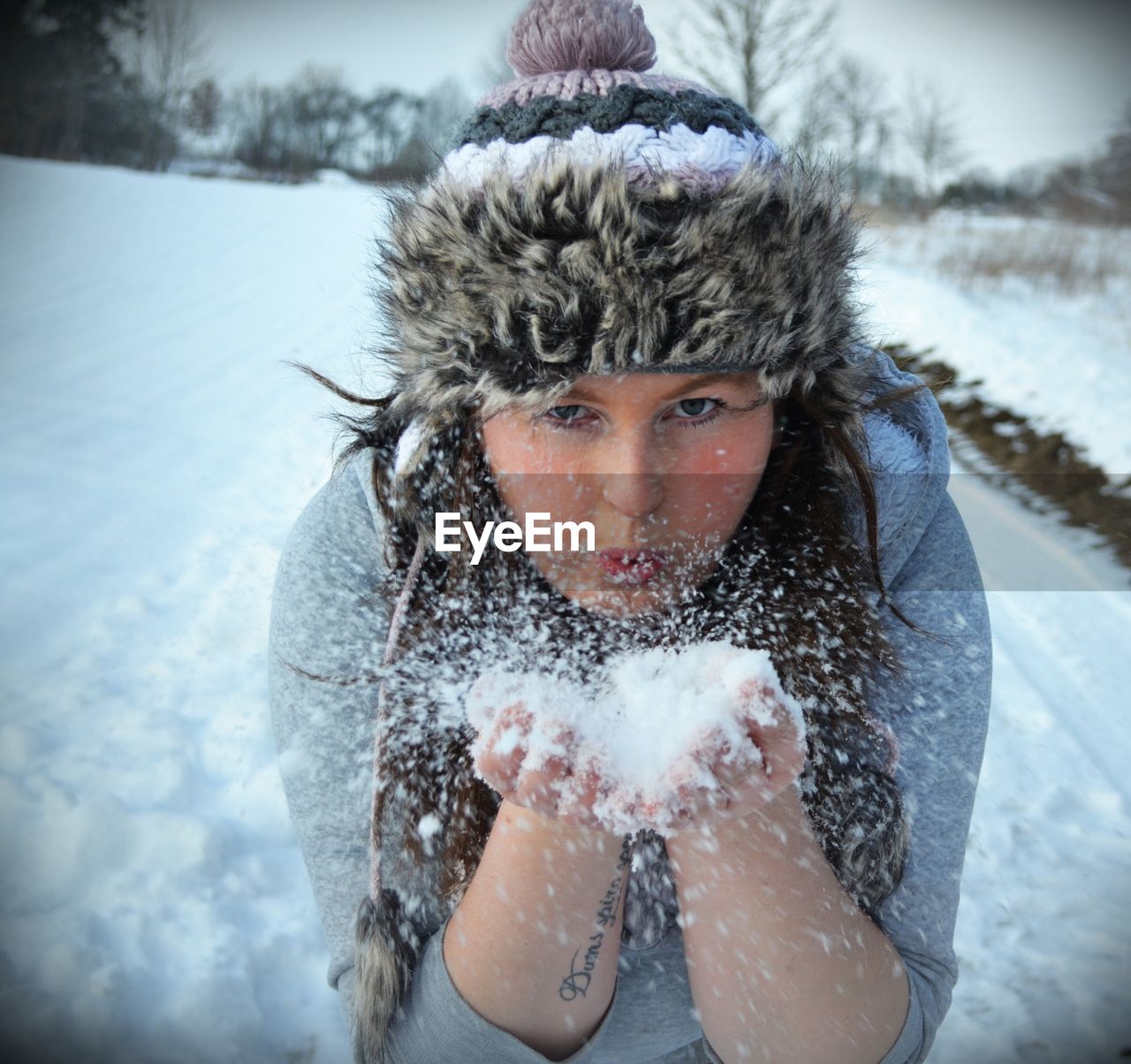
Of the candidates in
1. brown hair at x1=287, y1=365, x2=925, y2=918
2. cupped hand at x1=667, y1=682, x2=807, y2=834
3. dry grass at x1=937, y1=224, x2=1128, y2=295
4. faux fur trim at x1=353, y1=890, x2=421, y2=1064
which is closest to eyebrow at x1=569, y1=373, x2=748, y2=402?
brown hair at x1=287, y1=365, x2=925, y2=918

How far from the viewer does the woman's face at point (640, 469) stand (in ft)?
3.11

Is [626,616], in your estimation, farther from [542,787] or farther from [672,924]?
[672,924]

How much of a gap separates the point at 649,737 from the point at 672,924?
23.2 inches

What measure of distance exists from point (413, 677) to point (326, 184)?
686 inches

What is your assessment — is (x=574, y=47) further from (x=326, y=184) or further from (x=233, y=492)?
(x=326, y=184)

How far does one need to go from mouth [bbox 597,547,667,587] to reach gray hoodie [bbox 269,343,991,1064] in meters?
0.38

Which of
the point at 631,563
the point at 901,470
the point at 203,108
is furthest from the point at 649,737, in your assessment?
the point at 203,108

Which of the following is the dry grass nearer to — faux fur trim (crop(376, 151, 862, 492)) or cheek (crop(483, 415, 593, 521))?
faux fur trim (crop(376, 151, 862, 492))

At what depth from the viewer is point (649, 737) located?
79 centimetres

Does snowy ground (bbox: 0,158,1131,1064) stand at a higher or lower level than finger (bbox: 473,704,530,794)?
lower

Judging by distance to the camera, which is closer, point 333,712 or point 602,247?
point 602,247

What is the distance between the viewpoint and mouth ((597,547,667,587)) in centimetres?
102

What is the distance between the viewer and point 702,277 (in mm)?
970

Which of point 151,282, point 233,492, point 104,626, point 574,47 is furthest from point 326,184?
point 574,47
